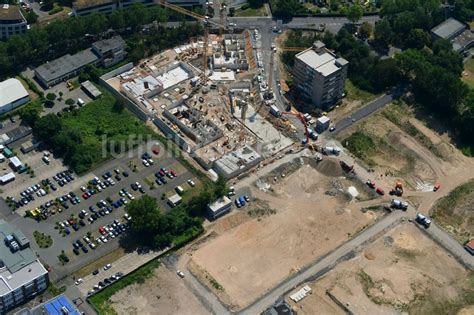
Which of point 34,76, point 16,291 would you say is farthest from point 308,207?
point 34,76

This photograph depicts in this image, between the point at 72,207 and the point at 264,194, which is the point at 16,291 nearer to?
the point at 72,207

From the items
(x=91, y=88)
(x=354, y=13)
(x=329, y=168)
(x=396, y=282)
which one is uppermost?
(x=354, y=13)

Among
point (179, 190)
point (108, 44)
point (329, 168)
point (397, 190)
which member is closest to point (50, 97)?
point (108, 44)

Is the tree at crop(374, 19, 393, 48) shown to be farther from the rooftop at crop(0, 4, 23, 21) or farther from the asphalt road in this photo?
the rooftop at crop(0, 4, 23, 21)

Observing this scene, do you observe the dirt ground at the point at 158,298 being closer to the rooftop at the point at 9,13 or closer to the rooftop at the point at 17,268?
the rooftop at the point at 17,268

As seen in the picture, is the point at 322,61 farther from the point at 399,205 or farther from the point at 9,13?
the point at 9,13

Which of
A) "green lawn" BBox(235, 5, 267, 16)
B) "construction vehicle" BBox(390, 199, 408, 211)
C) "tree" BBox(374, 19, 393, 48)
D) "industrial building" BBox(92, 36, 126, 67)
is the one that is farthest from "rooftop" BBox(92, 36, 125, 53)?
"construction vehicle" BBox(390, 199, 408, 211)
